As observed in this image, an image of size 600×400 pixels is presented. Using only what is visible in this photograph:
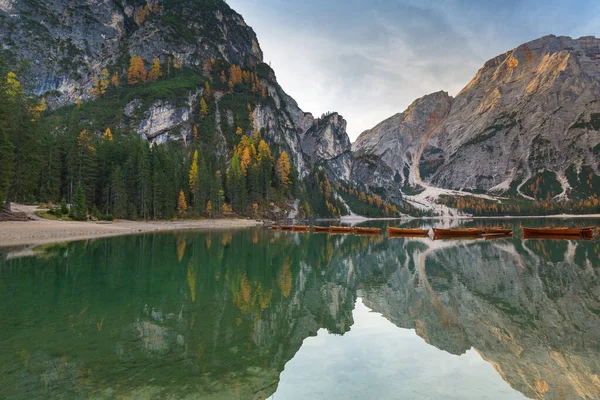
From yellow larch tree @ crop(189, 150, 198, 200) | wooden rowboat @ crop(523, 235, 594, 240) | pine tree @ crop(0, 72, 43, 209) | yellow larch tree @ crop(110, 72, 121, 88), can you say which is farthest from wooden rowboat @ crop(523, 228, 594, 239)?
yellow larch tree @ crop(110, 72, 121, 88)

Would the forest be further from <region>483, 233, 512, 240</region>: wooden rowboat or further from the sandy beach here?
<region>483, 233, 512, 240</region>: wooden rowboat

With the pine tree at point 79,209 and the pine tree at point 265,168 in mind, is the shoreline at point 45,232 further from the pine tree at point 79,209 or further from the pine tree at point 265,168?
the pine tree at point 265,168

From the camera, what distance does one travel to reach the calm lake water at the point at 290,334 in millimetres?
8789

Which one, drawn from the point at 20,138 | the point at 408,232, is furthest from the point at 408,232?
the point at 20,138

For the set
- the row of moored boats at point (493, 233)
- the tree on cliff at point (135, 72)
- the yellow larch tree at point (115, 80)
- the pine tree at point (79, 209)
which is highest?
the tree on cliff at point (135, 72)

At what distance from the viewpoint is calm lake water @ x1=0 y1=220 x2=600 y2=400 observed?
8.79 metres

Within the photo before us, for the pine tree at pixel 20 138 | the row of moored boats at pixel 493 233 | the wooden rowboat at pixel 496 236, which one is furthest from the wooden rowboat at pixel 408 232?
the pine tree at pixel 20 138

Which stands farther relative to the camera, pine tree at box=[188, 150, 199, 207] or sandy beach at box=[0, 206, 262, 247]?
pine tree at box=[188, 150, 199, 207]

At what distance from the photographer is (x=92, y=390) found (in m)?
7.92

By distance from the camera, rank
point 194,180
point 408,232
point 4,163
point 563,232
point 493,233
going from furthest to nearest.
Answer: point 194,180, point 408,232, point 493,233, point 563,232, point 4,163

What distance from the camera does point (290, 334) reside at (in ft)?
43.5

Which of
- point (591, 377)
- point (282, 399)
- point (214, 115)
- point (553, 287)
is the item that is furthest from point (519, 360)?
point (214, 115)

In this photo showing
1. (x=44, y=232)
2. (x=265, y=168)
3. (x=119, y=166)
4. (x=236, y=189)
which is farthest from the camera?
(x=265, y=168)

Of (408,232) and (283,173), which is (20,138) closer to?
(408,232)
